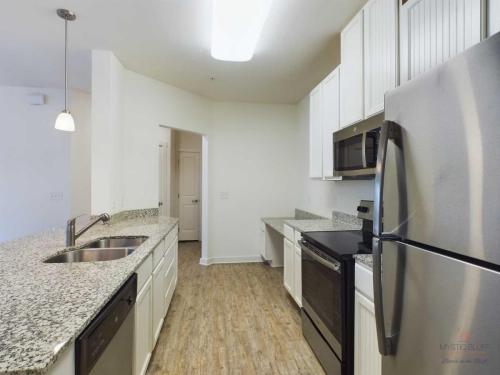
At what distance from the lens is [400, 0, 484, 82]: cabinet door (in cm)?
97

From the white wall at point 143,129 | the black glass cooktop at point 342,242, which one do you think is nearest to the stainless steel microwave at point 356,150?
the black glass cooktop at point 342,242

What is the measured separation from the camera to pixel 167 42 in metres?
2.41

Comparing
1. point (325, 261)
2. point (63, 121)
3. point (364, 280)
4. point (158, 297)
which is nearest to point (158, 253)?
point (158, 297)

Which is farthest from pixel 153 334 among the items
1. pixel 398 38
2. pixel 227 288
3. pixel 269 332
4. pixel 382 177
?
pixel 398 38

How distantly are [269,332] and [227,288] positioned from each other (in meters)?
1.05

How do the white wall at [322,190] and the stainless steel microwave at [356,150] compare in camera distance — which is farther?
the white wall at [322,190]

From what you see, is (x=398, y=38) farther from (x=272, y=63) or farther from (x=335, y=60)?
(x=272, y=63)

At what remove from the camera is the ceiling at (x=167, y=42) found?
1.93 meters

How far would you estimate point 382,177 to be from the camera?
3.18ft

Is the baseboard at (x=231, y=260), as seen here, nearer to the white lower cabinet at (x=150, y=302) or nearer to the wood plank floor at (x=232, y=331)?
the wood plank floor at (x=232, y=331)

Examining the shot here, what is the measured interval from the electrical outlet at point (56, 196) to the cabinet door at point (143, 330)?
9.63ft

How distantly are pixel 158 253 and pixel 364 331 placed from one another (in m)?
1.55

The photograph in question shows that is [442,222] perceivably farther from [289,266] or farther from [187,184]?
[187,184]

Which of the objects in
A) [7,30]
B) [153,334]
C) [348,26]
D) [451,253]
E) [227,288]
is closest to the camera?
[451,253]
